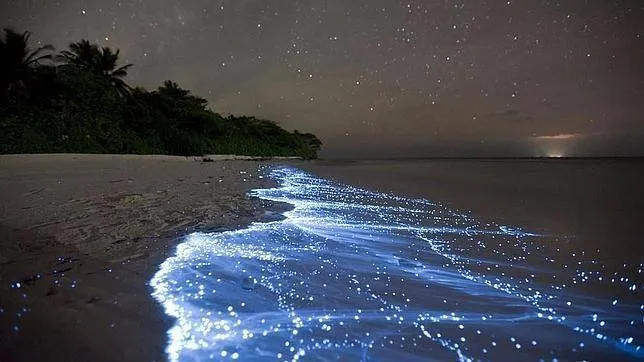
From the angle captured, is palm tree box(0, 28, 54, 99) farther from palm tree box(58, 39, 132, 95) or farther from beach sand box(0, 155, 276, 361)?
beach sand box(0, 155, 276, 361)

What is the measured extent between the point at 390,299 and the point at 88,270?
69.8 inches

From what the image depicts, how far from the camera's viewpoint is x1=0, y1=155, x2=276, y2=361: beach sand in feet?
4.19

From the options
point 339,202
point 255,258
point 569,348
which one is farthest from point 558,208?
point 255,258

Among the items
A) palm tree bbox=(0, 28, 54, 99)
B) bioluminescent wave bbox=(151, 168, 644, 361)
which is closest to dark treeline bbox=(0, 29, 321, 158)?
palm tree bbox=(0, 28, 54, 99)

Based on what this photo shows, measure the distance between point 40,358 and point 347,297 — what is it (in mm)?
1311

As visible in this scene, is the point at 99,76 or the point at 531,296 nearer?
the point at 531,296

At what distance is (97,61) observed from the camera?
20422mm

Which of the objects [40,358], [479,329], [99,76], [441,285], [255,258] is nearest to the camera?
[40,358]

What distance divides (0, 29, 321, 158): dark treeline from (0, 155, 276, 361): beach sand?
13435 millimetres

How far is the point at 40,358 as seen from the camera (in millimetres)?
1169

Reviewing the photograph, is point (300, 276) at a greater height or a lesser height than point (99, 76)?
lesser

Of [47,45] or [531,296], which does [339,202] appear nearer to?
[531,296]

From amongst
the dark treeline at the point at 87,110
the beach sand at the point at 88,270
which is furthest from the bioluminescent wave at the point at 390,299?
the dark treeline at the point at 87,110

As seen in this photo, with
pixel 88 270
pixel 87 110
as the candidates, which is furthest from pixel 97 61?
pixel 88 270
